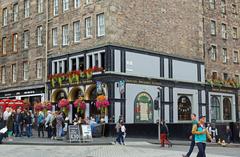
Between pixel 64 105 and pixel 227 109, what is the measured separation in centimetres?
2035

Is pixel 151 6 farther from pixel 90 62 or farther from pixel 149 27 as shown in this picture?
pixel 90 62

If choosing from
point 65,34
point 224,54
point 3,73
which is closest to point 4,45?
point 3,73

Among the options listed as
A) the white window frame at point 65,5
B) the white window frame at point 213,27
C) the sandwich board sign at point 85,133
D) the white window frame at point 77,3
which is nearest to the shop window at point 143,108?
the white window frame at point 77,3

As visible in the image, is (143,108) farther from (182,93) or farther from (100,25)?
(100,25)

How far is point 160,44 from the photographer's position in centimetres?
3731

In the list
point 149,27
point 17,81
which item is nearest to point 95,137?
point 149,27

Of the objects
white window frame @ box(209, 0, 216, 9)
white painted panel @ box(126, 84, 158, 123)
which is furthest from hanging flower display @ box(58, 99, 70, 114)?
white window frame @ box(209, 0, 216, 9)

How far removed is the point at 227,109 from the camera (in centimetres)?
4569

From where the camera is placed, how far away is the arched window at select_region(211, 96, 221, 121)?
4322 cm

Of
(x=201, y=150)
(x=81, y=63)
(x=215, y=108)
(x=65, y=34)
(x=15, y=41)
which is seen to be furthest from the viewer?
(x=15, y=41)

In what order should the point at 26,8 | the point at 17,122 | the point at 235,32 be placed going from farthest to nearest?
the point at 235,32 < the point at 26,8 < the point at 17,122

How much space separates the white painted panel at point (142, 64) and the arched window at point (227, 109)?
12455 millimetres

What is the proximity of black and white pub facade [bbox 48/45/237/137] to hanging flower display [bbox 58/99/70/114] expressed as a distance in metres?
0.48

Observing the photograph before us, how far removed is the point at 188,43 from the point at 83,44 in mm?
11651
